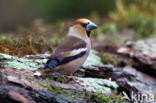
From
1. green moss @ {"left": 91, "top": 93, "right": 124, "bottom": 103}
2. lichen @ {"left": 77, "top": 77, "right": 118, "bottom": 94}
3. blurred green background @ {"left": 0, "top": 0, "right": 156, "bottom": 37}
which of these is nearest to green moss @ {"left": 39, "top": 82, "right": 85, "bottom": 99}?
green moss @ {"left": 91, "top": 93, "right": 124, "bottom": 103}

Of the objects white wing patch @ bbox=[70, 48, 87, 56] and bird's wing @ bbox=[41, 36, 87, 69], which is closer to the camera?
bird's wing @ bbox=[41, 36, 87, 69]

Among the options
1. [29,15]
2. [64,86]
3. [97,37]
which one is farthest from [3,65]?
[29,15]

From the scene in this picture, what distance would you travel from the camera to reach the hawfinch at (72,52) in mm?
6676

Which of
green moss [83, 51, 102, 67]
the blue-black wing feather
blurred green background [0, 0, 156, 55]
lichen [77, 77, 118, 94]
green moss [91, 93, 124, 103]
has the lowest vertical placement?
green moss [91, 93, 124, 103]

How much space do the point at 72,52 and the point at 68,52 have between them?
7cm

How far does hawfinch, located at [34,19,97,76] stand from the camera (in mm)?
6676

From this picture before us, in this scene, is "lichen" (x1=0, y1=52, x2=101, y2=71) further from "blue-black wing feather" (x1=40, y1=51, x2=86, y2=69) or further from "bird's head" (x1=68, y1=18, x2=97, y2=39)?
"bird's head" (x1=68, y1=18, x2=97, y2=39)

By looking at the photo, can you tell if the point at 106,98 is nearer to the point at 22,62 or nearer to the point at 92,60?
the point at 22,62

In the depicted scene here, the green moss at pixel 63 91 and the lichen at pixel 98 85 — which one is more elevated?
the lichen at pixel 98 85

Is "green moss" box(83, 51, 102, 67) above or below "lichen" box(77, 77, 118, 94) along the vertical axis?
above

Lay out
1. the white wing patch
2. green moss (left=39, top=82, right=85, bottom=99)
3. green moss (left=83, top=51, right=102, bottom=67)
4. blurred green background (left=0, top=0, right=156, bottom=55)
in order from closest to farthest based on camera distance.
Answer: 1. green moss (left=39, top=82, right=85, bottom=99)
2. the white wing patch
3. green moss (left=83, top=51, right=102, bottom=67)
4. blurred green background (left=0, top=0, right=156, bottom=55)

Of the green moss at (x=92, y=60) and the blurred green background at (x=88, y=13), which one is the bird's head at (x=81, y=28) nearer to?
the green moss at (x=92, y=60)

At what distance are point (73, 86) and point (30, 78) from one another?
0.65 m

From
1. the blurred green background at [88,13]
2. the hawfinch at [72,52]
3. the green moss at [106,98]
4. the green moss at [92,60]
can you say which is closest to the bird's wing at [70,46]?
the hawfinch at [72,52]
